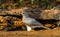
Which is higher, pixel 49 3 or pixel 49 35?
pixel 49 3

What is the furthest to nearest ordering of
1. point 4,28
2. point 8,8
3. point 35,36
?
point 8,8 < point 4,28 < point 35,36

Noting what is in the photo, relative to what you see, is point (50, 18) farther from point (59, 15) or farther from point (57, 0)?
point (57, 0)

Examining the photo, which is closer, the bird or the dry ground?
the dry ground

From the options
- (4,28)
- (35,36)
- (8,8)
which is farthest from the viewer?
(8,8)

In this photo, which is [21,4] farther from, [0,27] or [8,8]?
[0,27]

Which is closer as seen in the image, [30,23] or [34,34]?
[34,34]

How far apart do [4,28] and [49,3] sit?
73.3 inches

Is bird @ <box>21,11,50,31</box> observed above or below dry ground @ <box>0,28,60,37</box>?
above

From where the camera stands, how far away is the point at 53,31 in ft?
18.2

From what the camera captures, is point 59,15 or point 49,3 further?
point 49,3

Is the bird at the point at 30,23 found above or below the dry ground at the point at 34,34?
above

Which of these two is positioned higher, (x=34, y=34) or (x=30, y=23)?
(x=30, y=23)

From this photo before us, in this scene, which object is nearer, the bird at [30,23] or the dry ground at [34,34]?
the dry ground at [34,34]

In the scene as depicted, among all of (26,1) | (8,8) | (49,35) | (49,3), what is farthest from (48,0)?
(49,35)
